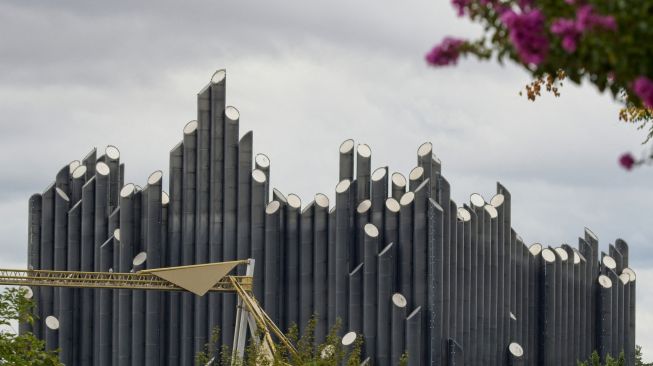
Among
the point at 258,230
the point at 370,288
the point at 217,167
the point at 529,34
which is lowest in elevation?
the point at 529,34

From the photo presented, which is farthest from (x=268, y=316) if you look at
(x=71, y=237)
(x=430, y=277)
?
(x=71, y=237)

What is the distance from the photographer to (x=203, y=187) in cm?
7225

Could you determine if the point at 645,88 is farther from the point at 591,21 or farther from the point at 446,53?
the point at 446,53

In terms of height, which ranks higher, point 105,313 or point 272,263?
point 272,263

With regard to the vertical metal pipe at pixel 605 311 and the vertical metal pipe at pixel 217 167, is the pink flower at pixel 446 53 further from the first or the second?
the vertical metal pipe at pixel 605 311

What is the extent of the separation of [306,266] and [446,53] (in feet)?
180

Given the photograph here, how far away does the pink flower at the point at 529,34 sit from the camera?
13.3m

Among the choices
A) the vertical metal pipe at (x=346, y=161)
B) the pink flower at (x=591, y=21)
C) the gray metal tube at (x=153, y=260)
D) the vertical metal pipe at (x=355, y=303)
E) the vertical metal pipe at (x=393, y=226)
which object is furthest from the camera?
the gray metal tube at (x=153, y=260)

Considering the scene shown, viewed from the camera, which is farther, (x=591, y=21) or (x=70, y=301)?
(x=70, y=301)

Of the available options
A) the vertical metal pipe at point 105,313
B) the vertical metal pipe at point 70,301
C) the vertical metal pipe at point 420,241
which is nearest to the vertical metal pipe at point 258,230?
the vertical metal pipe at point 420,241

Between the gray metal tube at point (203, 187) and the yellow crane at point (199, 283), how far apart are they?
2.89 metres

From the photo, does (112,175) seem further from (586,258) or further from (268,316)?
(586,258)

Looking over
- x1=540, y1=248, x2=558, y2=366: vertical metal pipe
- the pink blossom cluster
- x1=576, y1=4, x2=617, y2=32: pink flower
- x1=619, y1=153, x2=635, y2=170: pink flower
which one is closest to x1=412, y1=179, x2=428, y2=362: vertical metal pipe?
x1=540, y1=248, x2=558, y2=366: vertical metal pipe

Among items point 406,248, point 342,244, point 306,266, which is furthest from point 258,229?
point 406,248
